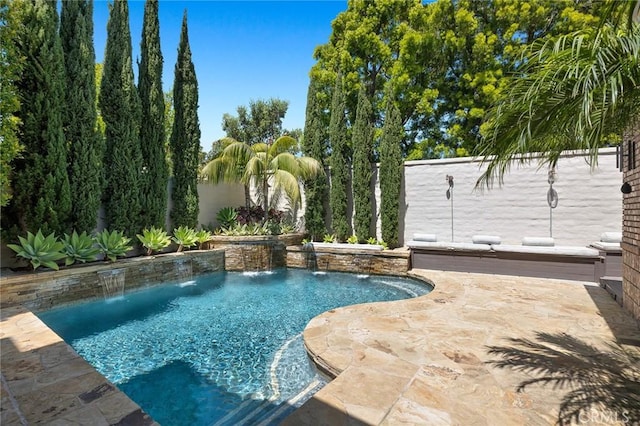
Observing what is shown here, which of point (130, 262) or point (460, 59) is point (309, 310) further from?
point (460, 59)

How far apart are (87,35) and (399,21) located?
11.9 meters

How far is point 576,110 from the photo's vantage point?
2412 mm

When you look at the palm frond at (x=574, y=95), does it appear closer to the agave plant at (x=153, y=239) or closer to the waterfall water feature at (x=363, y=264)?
the waterfall water feature at (x=363, y=264)

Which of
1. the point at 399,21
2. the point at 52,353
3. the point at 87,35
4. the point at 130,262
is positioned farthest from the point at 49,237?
the point at 399,21

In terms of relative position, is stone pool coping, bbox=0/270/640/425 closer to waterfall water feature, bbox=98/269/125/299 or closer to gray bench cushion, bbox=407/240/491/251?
waterfall water feature, bbox=98/269/125/299

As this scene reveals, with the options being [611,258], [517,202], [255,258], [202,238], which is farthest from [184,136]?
[611,258]

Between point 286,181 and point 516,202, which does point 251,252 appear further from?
point 516,202

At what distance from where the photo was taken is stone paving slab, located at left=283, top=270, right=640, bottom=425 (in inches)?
102

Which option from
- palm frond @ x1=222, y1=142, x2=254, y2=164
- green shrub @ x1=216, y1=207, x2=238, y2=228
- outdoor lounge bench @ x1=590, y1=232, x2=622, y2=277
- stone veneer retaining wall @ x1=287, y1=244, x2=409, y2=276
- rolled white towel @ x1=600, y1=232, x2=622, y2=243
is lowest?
stone veneer retaining wall @ x1=287, y1=244, x2=409, y2=276

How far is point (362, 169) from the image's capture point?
11.8 m

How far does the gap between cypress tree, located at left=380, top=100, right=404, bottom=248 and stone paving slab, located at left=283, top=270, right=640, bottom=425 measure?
4614 millimetres

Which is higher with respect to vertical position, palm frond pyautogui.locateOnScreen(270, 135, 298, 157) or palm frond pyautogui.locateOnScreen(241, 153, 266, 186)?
palm frond pyautogui.locateOnScreen(270, 135, 298, 157)

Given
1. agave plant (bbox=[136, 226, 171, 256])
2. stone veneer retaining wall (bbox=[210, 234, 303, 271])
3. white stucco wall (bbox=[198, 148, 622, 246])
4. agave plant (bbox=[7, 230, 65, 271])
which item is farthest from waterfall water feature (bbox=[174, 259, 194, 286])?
white stucco wall (bbox=[198, 148, 622, 246])

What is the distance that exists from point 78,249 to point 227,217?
232 inches
